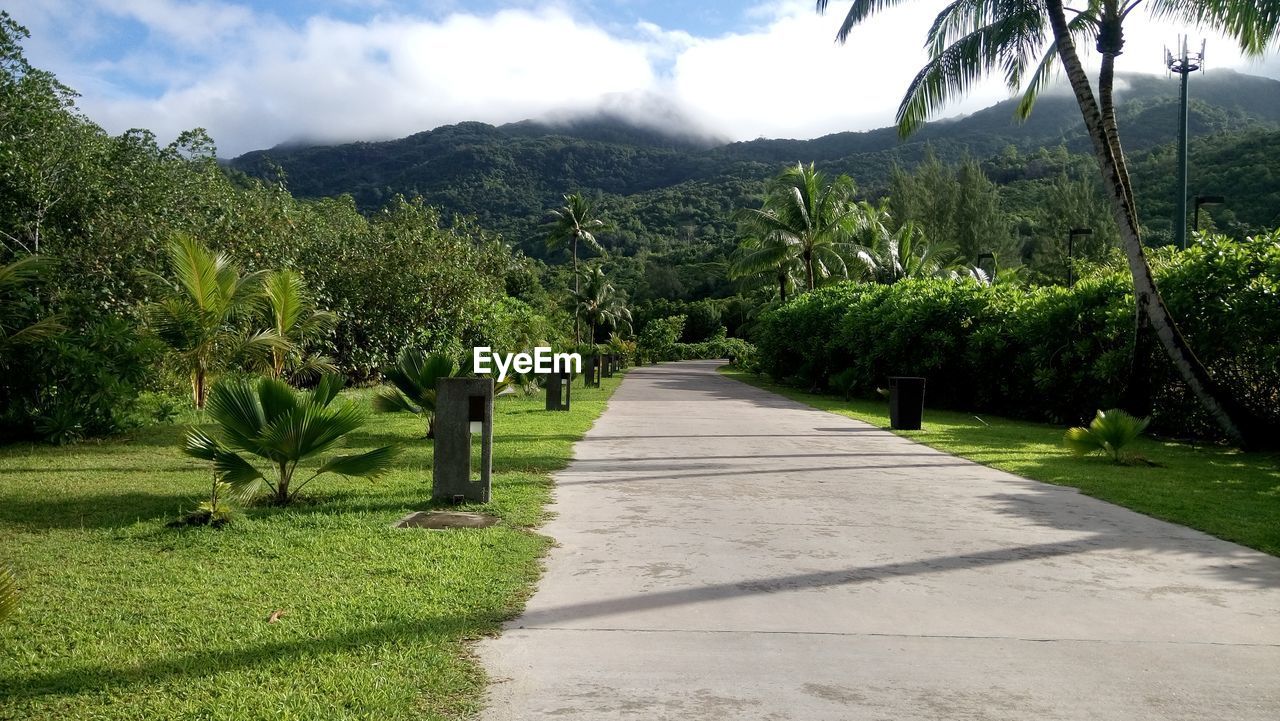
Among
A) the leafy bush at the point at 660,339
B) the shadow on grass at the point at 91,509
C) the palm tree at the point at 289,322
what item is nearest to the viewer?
the shadow on grass at the point at 91,509

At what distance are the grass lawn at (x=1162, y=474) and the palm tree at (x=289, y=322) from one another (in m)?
10.8

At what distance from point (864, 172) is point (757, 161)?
68.4 feet

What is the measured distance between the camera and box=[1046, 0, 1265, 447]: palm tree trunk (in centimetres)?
1270

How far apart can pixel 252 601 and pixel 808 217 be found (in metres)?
32.8

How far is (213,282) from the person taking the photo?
13812 mm

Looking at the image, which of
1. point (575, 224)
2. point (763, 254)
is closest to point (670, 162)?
point (575, 224)

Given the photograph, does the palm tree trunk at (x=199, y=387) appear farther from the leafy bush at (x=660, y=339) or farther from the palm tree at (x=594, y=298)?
the leafy bush at (x=660, y=339)

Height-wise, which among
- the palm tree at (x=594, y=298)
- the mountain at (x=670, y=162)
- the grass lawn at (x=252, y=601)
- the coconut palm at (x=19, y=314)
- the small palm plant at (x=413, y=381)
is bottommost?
the grass lawn at (x=252, y=601)

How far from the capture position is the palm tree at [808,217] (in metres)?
35.5

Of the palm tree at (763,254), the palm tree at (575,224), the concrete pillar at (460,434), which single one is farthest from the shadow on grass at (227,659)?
the palm tree at (575,224)

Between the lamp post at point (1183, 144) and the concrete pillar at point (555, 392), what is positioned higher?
the lamp post at point (1183, 144)

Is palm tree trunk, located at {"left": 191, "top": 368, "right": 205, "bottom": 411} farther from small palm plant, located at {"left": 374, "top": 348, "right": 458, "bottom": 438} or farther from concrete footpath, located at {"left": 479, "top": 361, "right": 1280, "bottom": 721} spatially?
concrete footpath, located at {"left": 479, "top": 361, "right": 1280, "bottom": 721}

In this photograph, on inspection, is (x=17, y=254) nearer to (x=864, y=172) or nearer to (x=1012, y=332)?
(x=1012, y=332)

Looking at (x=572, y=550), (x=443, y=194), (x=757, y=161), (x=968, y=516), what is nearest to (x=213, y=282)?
(x=572, y=550)
